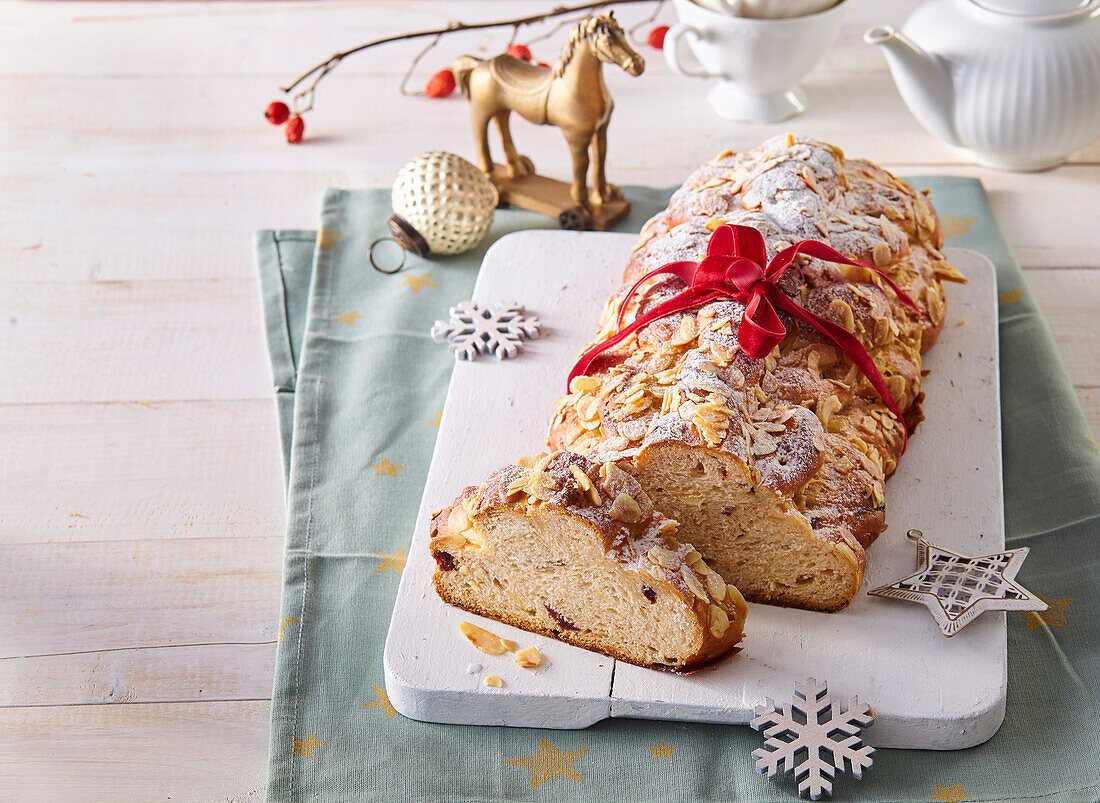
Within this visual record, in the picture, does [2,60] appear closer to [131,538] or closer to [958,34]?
[131,538]

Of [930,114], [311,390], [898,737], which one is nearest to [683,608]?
[898,737]

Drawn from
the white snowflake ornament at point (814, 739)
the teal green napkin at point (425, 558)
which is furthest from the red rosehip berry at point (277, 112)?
the white snowflake ornament at point (814, 739)

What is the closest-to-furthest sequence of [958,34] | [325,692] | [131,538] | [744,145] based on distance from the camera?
[325,692]
[131,538]
[958,34]
[744,145]

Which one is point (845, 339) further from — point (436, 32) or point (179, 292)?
point (179, 292)

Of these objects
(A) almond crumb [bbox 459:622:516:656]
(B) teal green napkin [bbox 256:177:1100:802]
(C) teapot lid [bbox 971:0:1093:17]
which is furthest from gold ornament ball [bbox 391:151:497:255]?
(C) teapot lid [bbox 971:0:1093:17]

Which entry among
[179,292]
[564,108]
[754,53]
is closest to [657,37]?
[754,53]

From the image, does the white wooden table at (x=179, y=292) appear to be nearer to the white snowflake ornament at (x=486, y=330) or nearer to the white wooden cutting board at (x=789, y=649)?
the white wooden cutting board at (x=789, y=649)
